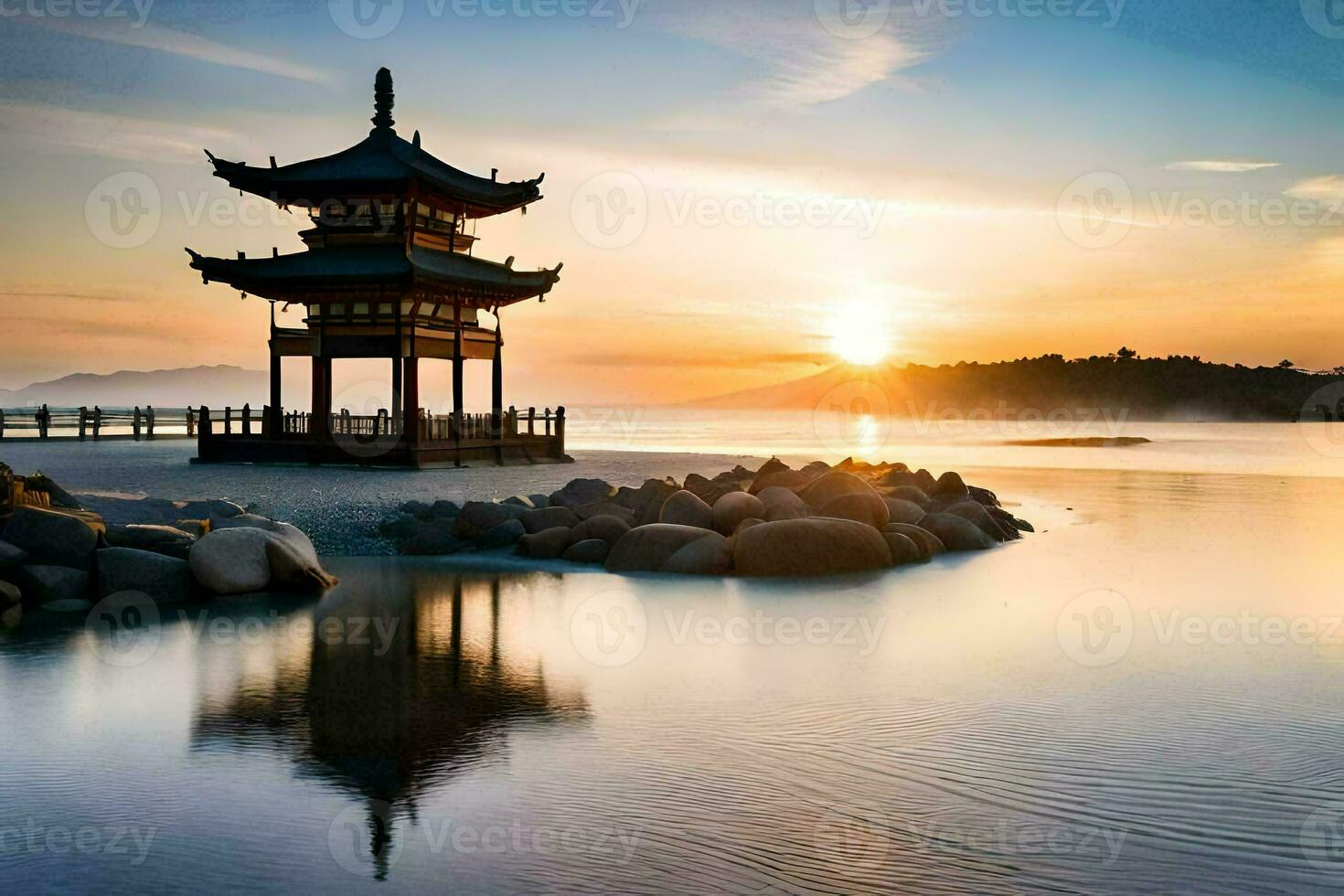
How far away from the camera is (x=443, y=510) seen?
1725 centimetres

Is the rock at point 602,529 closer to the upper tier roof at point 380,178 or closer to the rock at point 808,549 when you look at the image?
the rock at point 808,549

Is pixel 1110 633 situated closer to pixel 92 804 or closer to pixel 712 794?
pixel 712 794

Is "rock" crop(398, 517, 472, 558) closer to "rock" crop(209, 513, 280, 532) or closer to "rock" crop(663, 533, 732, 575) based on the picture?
"rock" crop(209, 513, 280, 532)

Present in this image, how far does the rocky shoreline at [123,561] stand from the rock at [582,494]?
583 centimetres

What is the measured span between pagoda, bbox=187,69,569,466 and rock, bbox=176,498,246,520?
983 cm

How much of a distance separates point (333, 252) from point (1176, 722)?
25.6 meters

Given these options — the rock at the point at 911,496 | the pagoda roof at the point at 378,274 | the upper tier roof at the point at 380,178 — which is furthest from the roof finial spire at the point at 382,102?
the rock at the point at 911,496

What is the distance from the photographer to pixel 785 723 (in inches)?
295

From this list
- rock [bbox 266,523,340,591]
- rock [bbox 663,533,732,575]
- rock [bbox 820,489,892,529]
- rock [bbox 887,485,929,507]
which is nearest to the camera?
rock [bbox 266,523,340,591]

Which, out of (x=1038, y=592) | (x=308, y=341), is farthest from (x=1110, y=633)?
(x=308, y=341)

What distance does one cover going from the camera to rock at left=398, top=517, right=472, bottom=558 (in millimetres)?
15828

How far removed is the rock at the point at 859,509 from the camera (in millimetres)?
16406

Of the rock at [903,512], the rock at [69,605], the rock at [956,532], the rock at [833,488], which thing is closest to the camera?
the rock at [69,605]

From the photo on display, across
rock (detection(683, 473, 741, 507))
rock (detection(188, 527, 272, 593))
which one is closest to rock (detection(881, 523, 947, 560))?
rock (detection(683, 473, 741, 507))
